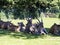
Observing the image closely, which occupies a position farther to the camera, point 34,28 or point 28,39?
point 34,28

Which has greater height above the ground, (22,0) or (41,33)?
(22,0)

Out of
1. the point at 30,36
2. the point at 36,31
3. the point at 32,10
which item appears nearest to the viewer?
the point at 30,36

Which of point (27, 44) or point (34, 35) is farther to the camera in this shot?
point (34, 35)

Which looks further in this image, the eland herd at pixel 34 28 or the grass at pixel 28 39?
the eland herd at pixel 34 28

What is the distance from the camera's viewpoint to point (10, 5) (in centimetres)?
2419

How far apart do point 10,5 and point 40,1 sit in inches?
137

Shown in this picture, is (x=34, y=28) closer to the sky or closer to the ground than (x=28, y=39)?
closer to the sky

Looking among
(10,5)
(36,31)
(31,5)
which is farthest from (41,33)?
(10,5)

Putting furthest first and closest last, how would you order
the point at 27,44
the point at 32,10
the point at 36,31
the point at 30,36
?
the point at 32,10 → the point at 36,31 → the point at 30,36 → the point at 27,44

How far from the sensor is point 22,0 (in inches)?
899

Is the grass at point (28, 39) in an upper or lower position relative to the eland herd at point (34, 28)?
lower

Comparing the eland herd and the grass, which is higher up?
the eland herd

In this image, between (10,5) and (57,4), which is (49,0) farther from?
(10,5)

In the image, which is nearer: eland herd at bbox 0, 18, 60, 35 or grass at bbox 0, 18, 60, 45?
grass at bbox 0, 18, 60, 45
